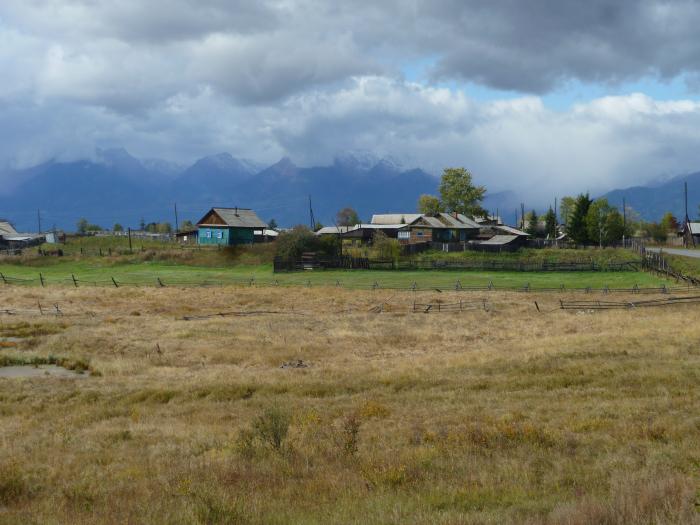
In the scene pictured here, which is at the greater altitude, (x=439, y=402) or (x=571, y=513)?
(x=571, y=513)

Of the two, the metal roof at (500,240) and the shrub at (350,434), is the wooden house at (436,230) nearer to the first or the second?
the metal roof at (500,240)

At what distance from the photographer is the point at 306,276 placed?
8162cm

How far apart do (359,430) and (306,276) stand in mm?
65708

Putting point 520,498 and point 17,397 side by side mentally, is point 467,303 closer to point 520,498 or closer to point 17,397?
point 17,397

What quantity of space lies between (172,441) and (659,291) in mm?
55083

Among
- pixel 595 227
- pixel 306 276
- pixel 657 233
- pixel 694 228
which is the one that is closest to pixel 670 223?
pixel 657 233

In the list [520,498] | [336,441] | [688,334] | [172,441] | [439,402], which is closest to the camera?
[520,498]

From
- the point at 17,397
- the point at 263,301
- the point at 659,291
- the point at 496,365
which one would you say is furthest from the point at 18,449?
the point at 659,291

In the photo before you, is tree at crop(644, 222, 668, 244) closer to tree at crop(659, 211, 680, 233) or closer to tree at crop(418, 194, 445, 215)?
tree at crop(659, 211, 680, 233)

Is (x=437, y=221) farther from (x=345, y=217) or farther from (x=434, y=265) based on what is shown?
(x=434, y=265)

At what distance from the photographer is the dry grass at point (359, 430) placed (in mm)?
9922

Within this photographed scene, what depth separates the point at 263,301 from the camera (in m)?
60.2

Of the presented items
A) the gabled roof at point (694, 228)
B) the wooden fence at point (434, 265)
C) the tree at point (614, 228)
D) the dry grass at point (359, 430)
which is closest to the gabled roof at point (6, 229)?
the wooden fence at point (434, 265)

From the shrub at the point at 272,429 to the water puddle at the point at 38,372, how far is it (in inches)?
644
